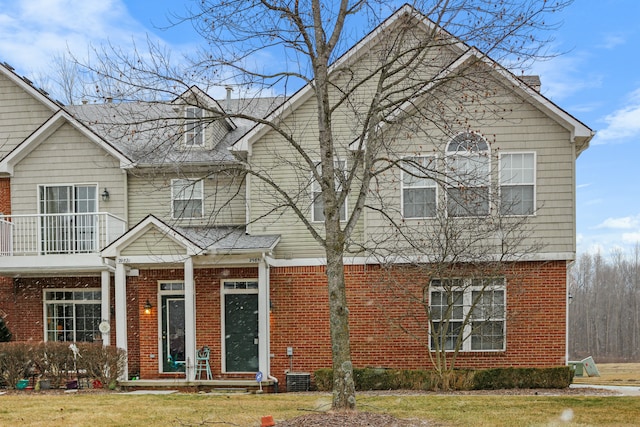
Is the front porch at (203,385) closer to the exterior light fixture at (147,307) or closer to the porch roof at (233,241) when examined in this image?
the exterior light fixture at (147,307)

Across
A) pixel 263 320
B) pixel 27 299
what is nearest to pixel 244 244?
pixel 263 320

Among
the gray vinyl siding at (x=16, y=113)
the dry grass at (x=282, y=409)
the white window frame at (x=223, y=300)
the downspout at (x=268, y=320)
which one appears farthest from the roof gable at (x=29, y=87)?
the dry grass at (x=282, y=409)

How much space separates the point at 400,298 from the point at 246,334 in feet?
13.1

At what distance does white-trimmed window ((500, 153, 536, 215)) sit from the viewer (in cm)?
1534

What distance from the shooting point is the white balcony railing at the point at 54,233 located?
17266 mm

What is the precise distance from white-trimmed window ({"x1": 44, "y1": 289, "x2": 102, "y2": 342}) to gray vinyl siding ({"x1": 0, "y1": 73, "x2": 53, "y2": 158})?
422 centimetres

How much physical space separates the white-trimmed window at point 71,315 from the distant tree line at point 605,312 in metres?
40.5

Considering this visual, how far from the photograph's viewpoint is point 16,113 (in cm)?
1858

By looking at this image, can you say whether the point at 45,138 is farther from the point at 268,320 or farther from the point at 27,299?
the point at 268,320

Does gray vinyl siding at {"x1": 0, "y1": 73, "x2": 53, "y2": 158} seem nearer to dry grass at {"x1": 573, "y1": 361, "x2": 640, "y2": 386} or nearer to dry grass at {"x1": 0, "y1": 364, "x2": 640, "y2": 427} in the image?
dry grass at {"x1": 0, "y1": 364, "x2": 640, "y2": 427}

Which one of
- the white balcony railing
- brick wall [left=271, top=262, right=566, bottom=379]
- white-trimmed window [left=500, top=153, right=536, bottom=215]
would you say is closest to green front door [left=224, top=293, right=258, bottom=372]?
brick wall [left=271, top=262, right=566, bottom=379]

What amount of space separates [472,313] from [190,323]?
6.33 m

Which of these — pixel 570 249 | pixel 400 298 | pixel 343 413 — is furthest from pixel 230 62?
pixel 570 249

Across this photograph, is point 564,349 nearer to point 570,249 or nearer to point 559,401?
point 570,249
